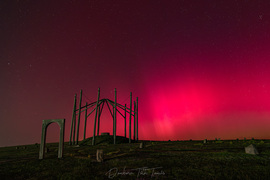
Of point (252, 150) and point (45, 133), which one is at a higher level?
point (45, 133)

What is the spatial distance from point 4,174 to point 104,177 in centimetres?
724

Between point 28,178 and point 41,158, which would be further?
point 41,158

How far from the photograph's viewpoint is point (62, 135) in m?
16.0

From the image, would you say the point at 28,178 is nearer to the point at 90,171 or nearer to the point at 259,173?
the point at 90,171

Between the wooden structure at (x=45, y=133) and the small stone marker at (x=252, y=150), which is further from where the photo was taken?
the wooden structure at (x=45, y=133)

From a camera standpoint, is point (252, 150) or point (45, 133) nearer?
point (252, 150)

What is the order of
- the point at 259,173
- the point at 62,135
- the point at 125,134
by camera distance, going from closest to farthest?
the point at 259,173 < the point at 62,135 < the point at 125,134

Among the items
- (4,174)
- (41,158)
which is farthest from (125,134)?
(4,174)

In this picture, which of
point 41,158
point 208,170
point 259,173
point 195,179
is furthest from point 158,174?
point 41,158

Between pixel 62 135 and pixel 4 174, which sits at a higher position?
pixel 62 135

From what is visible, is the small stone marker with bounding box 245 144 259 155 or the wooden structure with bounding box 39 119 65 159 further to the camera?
the wooden structure with bounding box 39 119 65 159

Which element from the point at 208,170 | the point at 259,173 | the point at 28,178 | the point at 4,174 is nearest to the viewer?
the point at 259,173

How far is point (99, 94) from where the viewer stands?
123ft

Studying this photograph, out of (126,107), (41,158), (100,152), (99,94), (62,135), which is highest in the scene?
(99,94)
